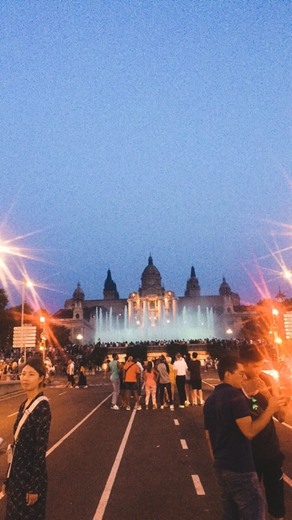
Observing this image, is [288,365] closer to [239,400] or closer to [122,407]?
[122,407]

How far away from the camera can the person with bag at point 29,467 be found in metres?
4.12

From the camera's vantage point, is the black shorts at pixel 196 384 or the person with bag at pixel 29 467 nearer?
the person with bag at pixel 29 467

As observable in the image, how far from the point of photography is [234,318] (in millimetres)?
176000

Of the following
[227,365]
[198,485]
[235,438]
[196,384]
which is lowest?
[198,485]

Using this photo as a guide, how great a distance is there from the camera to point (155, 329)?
169 meters

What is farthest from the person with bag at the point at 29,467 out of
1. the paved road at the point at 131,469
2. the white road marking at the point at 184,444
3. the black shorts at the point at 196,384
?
the black shorts at the point at 196,384

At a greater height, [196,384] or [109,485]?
[196,384]

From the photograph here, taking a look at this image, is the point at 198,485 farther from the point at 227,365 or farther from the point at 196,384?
the point at 196,384

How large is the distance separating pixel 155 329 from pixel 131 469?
161 metres

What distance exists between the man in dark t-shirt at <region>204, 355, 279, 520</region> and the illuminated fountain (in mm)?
146089

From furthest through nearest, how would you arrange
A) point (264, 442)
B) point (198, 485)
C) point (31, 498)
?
point (198, 485)
point (264, 442)
point (31, 498)

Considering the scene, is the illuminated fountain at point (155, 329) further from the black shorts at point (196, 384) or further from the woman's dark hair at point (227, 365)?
the woman's dark hair at point (227, 365)

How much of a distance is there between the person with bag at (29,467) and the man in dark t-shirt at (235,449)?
150 centimetres

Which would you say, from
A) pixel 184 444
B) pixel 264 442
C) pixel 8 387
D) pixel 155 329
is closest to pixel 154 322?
pixel 155 329
